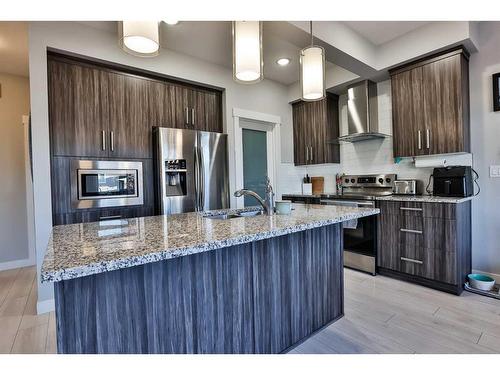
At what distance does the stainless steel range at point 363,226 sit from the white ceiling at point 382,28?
62.6 inches

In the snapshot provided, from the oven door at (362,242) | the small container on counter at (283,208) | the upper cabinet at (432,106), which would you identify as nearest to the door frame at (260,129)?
the oven door at (362,242)

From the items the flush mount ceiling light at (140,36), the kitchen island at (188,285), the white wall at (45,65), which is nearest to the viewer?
the kitchen island at (188,285)

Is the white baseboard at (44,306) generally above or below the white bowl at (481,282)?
below

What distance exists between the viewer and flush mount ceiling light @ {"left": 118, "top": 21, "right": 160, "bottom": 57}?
4.01 feet

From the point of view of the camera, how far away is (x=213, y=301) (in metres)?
1.37

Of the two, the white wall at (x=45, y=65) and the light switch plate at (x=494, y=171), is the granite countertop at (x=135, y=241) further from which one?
the light switch plate at (x=494, y=171)

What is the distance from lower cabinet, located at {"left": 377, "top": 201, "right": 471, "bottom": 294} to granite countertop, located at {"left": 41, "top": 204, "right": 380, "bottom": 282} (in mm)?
1475

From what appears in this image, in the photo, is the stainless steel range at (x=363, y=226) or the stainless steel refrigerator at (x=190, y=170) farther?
the stainless steel range at (x=363, y=226)

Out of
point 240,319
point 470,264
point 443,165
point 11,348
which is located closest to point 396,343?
point 240,319

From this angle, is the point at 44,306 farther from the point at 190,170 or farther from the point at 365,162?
the point at 365,162

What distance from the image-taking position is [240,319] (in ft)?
4.85

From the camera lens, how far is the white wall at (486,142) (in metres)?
2.71

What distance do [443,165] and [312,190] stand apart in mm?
1869

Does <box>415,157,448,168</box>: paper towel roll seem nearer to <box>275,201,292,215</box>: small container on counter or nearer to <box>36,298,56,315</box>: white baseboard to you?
<box>275,201,292,215</box>: small container on counter
